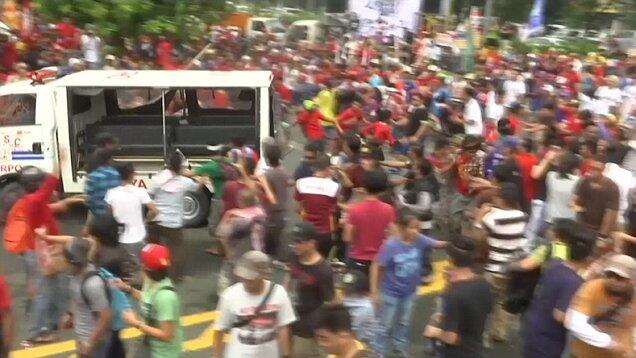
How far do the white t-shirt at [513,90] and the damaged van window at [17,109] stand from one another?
8.89m

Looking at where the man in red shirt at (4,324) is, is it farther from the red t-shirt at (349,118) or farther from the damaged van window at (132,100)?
the red t-shirt at (349,118)

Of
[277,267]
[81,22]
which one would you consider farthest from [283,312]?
[81,22]

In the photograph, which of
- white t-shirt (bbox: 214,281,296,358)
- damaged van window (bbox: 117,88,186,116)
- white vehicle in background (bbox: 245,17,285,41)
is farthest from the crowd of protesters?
white vehicle in background (bbox: 245,17,285,41)

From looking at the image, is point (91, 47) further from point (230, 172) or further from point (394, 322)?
point (394, 322)

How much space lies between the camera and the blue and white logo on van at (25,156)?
374 inches

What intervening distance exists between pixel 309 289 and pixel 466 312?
1.09 meters

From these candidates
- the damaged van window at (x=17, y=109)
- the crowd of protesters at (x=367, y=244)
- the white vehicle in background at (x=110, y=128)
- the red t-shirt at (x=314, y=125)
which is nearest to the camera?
the crowd of protesters at (x=367, y=244)

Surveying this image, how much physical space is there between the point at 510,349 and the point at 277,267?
9.41ft

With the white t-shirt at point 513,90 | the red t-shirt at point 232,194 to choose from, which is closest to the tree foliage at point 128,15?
the white t-shirt at point 513,90

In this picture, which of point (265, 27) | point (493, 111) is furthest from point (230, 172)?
point (265, 27)

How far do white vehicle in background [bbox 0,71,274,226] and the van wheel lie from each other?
1cm

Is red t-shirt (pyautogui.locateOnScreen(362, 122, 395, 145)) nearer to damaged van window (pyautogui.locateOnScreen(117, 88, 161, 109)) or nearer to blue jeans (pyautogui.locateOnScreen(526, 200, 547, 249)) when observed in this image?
blue jeans (pyautogui.locateOnScreen(526, 200, 547, 249))

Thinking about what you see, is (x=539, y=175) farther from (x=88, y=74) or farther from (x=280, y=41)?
(x=280, y=41)

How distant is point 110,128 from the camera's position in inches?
402
